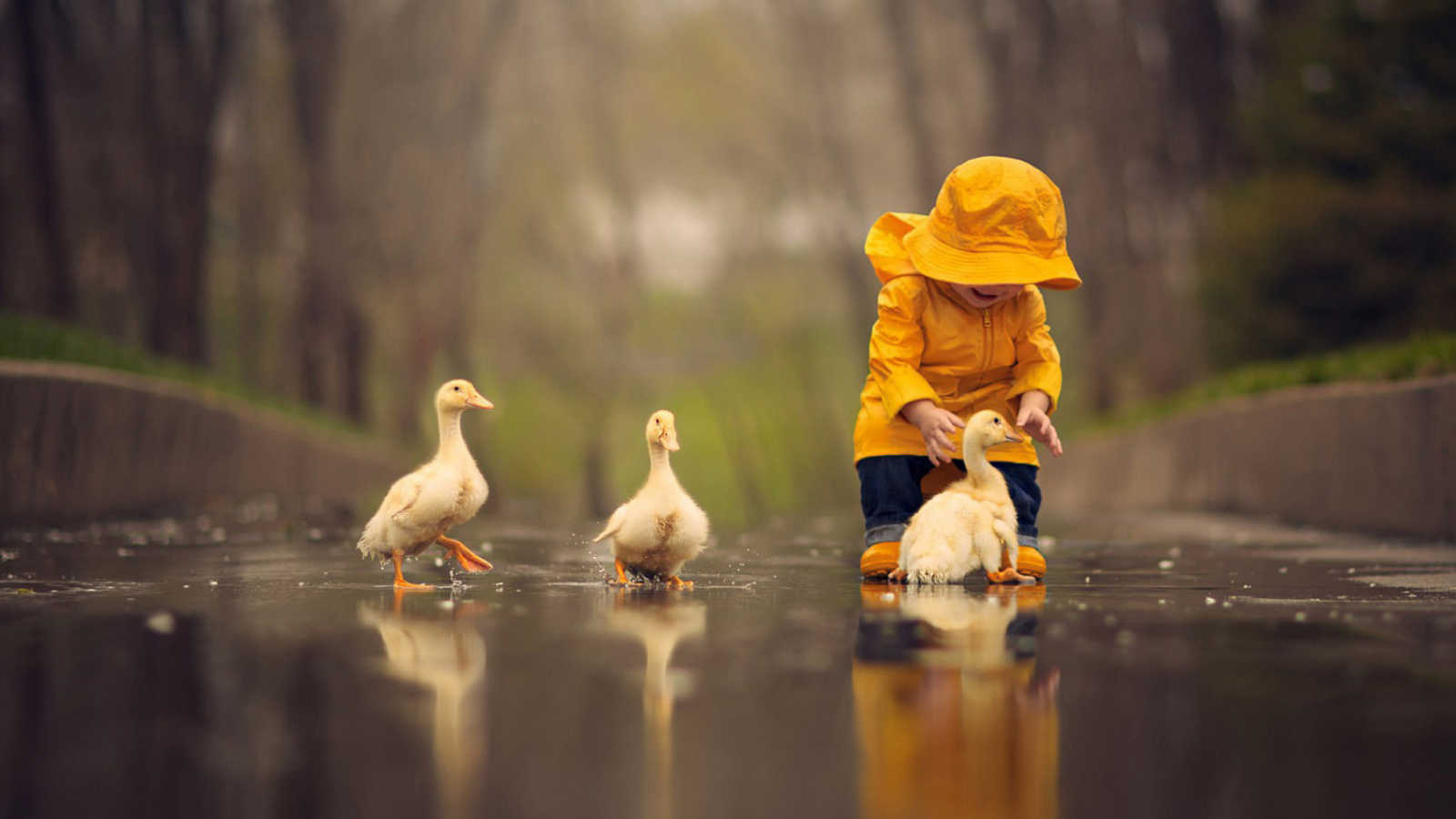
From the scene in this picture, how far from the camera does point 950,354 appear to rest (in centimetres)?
713

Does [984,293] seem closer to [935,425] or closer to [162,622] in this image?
[935,425]

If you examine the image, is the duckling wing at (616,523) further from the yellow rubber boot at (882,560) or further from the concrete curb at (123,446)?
the concrete curb at (123,446)

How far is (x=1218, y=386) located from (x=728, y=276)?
92.2ft

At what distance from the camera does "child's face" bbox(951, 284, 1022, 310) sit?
695 cm

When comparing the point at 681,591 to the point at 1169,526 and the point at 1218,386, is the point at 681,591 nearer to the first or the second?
the point at 1169,526

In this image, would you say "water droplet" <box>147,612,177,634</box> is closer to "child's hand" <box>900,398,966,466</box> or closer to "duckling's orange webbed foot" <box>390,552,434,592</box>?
"duckling's orange webbed foot" <box>390,552,434,592</box>

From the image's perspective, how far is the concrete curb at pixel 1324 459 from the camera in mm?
9453

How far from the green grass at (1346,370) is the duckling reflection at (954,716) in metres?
5.92

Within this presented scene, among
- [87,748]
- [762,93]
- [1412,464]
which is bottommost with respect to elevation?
[87,748]

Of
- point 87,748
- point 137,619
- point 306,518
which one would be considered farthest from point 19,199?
point 87,748

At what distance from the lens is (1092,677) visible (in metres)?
3.98

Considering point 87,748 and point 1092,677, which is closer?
point 87,748

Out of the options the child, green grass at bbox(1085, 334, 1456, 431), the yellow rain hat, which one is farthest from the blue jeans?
green grass at bbox(1085, 334, 1456, 431)

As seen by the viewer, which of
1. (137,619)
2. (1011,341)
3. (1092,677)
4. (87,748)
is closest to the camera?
(87,748)
